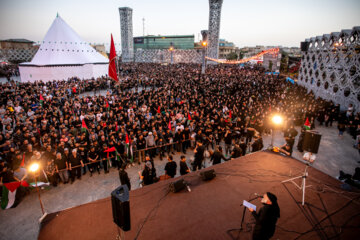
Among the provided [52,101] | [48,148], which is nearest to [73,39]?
[52,101]

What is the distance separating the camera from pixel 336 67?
16203 millimetres

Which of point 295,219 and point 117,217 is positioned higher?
point 117,217

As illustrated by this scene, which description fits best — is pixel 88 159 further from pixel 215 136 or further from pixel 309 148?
pixel 309 148

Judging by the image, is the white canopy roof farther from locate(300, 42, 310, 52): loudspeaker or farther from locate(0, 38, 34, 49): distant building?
locate(0, 38, 34, 49): distant building

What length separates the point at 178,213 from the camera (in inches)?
152

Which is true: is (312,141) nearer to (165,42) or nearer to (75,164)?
(75,164)

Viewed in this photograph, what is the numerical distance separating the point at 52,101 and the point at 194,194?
45.7 ft

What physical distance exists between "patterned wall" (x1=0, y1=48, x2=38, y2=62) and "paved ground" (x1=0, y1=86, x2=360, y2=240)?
5052 centimetres

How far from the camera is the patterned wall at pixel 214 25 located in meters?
41.7

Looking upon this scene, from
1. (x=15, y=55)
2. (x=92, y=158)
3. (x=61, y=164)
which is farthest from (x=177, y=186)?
(x=15, y=55)

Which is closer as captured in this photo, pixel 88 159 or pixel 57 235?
pixel 57 235

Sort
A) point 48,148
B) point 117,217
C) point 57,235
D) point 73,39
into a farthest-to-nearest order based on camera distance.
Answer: point 73,39
point 48,148
point 57,235
point 117,217

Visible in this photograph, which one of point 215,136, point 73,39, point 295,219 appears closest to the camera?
point 295,219

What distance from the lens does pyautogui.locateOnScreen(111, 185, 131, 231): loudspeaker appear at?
97.9 inches
